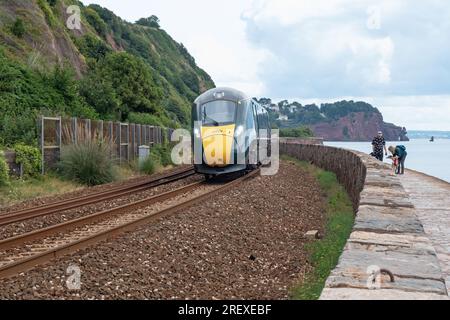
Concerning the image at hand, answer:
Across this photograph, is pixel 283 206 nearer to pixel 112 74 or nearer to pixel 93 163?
pixel 93 163

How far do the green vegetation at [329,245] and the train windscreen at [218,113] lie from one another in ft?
13.0

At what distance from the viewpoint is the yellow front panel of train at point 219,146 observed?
752 inches

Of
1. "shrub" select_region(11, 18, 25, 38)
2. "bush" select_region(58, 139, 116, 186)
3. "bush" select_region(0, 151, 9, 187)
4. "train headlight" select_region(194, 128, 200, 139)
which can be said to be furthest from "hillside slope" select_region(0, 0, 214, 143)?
"train headlight" select_region(194, 128, 200, 139)

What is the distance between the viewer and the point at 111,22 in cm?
8044

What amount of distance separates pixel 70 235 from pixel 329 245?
13.6 feet

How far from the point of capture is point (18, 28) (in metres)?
34.1

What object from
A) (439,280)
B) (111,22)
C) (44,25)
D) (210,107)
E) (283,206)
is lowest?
(283,206)

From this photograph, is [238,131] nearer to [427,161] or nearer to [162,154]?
[162,154]

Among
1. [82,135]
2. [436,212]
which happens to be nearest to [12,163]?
[82,135]

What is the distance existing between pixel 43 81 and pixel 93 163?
10.1 metres

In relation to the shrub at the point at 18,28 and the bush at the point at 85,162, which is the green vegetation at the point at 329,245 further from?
the shrub at the point at 18,28

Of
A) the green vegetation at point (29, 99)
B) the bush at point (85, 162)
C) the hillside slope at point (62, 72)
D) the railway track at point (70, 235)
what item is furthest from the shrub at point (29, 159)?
the railway track at point (70, 235)
